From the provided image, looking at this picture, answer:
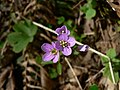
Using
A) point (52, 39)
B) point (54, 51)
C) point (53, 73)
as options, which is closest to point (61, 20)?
Result: point (52, 39)

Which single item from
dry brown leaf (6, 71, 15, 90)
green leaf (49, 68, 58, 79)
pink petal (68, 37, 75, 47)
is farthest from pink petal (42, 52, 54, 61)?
dry brown leaf (6, 71, 15, 90)

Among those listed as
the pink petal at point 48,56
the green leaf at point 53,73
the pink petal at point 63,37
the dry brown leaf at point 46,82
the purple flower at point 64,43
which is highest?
the pink petal at point 63,37

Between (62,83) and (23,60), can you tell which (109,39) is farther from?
(23,60)

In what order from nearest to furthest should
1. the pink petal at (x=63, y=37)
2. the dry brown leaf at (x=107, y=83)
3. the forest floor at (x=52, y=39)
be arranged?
the pink petal at (x=63, y=37) → the dry brown leaf at (x=107, y=83) → the forest floor at (x=52, y=39)

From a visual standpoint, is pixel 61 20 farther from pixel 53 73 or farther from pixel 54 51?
pixel 54 51

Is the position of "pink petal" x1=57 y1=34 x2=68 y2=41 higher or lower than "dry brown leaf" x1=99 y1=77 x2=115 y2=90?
higher

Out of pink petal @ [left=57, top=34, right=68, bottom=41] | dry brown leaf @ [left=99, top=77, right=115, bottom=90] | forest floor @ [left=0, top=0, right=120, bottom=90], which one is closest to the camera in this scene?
pink petal @ [left=57, top=34, right=68, bottom=41]

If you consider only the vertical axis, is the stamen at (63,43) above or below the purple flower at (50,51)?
above

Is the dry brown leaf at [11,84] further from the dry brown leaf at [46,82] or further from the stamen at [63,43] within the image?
the stamen at [63,43]

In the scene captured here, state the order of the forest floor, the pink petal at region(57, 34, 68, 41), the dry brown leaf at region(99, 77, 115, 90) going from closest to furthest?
the pink petal at region(57, 34, 68, 41) → the dry brown leaf at region(99, 77, 115, 90) → the forest floor

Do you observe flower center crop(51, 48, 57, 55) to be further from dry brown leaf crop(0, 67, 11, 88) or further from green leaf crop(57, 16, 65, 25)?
dry brown leaf crop(0, 67, 11, 88)

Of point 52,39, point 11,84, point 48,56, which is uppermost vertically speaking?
point 48,56

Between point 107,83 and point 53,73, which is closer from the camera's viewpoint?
point 107,83

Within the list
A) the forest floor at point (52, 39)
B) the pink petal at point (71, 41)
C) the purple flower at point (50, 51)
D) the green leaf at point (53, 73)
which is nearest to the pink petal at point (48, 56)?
the purple flower at point (50, 51)
